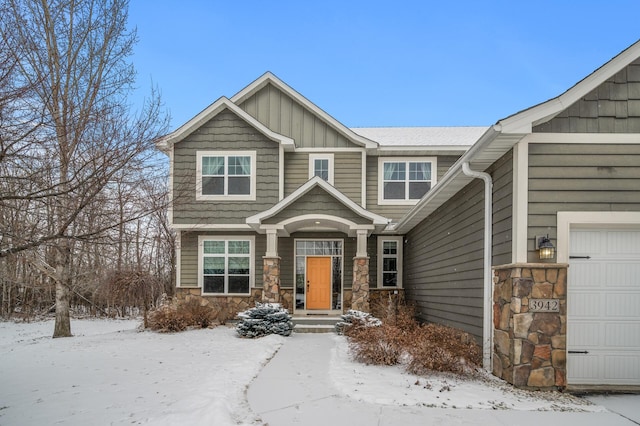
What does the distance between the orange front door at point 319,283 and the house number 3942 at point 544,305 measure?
363 inches

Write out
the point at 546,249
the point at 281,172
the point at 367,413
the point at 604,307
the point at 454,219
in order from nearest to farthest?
1. the point at 367,413
2. the point at 546,249
3. the point at 604,307
4. the point at 454,219
5. the point at 281,172

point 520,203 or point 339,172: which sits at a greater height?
point 339,172

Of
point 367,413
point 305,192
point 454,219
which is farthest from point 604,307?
point 305,192

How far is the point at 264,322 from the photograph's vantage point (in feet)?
37.5

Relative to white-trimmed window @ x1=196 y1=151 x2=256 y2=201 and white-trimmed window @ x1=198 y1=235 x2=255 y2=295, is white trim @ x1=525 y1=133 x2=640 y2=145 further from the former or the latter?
white-trimmed window @ x1=198 y1=235 x2=255 y2=295

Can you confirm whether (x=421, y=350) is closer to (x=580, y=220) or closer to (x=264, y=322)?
(x=580, y=220)

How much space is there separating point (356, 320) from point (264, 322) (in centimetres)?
215

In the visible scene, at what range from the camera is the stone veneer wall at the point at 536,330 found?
6.01 metres

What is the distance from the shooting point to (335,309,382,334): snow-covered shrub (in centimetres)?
1071

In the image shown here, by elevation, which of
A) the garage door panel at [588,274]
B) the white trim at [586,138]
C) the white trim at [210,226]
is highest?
the white trim at [586,138]

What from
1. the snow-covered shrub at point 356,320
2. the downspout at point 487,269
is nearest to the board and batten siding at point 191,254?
the snow-covered shrub at point 356,320

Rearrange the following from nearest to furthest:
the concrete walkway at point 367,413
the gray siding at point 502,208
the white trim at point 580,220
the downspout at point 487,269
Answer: the concrete walkway at point 367,413 < the white trim at point 580,220 < the gray siding at point 502,208 < the downspout at point 487,269

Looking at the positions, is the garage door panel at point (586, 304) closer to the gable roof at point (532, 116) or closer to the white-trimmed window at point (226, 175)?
the gable roof at point (532, 116)

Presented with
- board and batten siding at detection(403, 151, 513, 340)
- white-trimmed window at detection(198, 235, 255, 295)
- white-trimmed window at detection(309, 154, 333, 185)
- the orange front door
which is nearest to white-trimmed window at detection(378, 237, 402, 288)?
the orange front door
